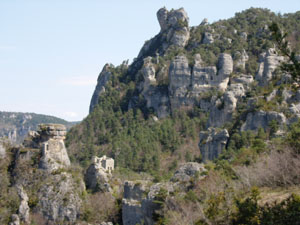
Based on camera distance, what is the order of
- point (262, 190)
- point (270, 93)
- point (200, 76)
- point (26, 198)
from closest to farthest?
point (262, 190), point (26, 198), point (270, 93), point (200, 76)

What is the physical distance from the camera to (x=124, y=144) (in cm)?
6669

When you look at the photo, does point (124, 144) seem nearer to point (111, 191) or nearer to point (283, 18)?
point (111, 191)

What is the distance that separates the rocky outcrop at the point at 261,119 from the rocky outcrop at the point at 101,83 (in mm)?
47256

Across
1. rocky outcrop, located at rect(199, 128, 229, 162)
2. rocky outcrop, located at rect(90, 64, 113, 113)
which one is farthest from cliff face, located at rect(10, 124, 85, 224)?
rocky outcrop, located at rect(90, 64, 113, 113)

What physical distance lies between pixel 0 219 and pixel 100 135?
40.5 metres

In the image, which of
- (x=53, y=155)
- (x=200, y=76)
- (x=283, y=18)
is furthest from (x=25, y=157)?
(x=283, y=18)

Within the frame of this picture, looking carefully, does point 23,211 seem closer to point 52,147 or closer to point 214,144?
point 52,147

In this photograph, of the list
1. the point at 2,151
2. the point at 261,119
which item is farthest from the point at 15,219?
the point at 261,119

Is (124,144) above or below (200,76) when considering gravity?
below

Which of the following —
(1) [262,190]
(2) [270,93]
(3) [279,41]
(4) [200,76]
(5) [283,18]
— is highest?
(5) [283,18]

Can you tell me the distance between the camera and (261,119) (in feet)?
146

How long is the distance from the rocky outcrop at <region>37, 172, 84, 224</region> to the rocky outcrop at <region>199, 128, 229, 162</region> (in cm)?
1481

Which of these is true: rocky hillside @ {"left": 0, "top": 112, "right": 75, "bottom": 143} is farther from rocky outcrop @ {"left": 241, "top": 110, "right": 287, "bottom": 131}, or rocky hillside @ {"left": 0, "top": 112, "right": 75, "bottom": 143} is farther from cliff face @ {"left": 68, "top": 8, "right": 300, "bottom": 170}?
rocky outcrop @ {"left": 241, "top": 110, "right": 287, "bottom": 131}

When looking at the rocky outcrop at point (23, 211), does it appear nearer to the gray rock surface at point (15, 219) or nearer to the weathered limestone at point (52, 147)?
the gray rock surface at point (15, 219)
